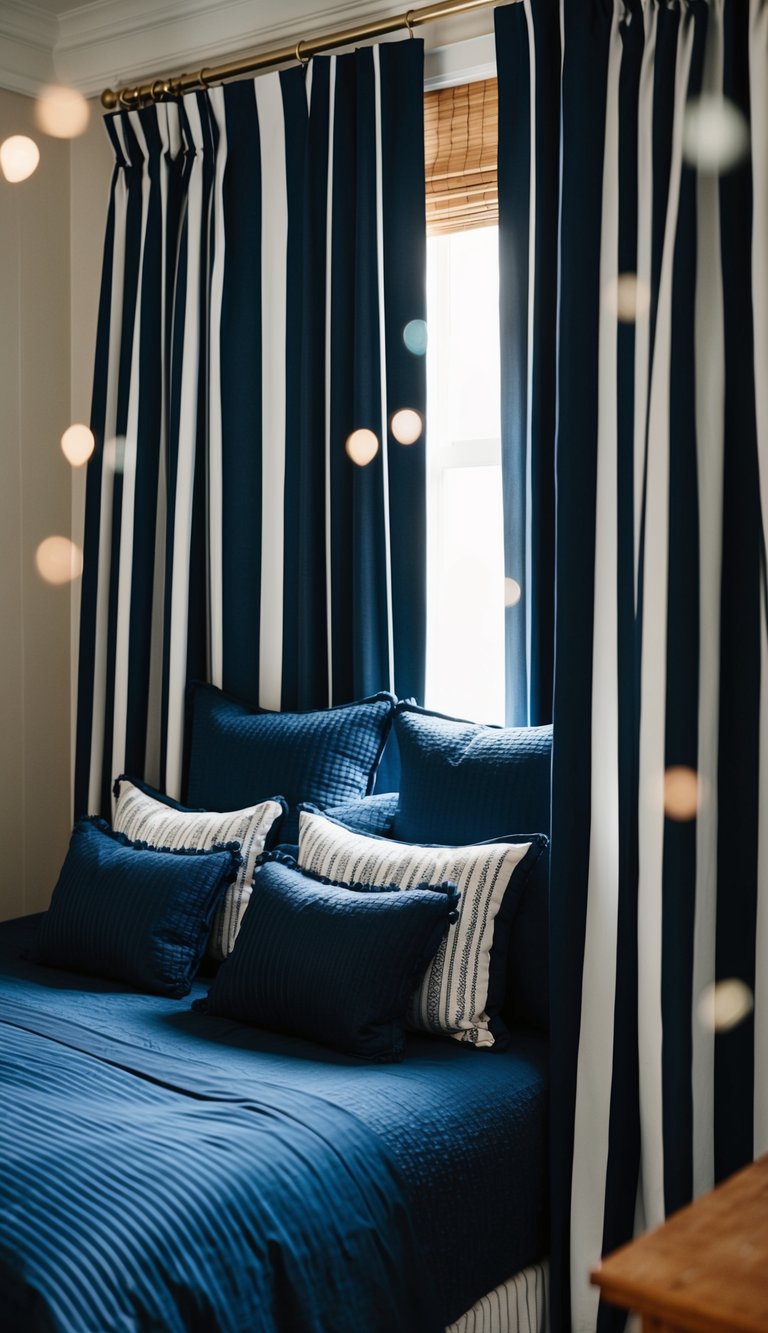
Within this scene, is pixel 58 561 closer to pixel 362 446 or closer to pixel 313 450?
pixel 313 450

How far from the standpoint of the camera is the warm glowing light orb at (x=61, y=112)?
137 inches

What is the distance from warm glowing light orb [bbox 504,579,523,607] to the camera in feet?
8.64

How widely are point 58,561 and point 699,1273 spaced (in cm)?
281

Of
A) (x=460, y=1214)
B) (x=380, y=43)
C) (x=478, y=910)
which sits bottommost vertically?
(x=460, y=1214)

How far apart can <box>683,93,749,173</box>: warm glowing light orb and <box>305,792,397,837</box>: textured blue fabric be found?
1.36 m

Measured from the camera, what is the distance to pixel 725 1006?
85.4 inches

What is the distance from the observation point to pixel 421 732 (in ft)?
8.55

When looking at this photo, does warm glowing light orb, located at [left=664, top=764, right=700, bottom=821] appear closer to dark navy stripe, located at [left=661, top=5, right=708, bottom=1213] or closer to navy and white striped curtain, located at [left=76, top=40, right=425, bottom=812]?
dark navy stripe, located at [left=661, top=5, right=708, bottom=1213]

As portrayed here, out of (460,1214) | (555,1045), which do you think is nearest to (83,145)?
(555,1045)

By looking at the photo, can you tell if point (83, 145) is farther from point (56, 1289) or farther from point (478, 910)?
point (56, 1289)

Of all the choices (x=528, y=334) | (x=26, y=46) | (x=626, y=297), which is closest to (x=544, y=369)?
(x=528, y=334)

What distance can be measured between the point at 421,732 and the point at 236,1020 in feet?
2.22

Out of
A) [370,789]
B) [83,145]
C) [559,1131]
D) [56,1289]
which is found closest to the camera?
[56,1289]

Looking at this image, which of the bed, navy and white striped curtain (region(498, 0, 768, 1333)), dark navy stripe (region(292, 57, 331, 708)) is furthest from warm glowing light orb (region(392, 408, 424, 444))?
the bed
